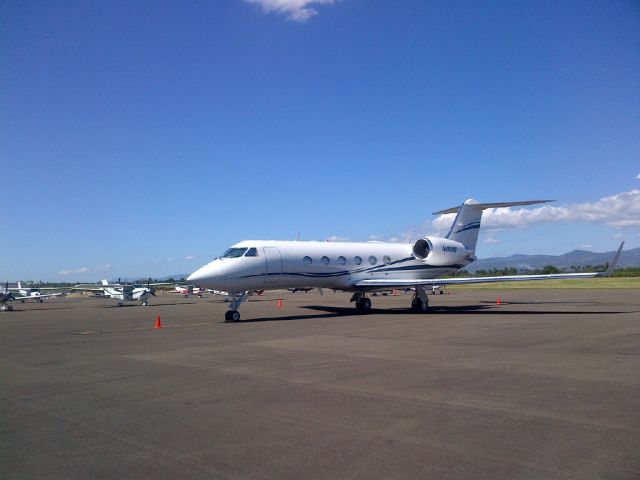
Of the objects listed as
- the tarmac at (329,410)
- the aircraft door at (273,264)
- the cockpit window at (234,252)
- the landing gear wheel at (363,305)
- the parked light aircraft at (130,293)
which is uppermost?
the cockpit window at (234,252)

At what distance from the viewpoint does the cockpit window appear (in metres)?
22.9

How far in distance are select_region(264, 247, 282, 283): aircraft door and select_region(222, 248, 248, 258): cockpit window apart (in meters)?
1.06

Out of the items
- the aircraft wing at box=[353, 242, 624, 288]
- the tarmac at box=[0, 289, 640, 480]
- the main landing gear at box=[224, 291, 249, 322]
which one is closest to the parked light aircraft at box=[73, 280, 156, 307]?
the main landing gear at box=[224, 291, 249, 322]

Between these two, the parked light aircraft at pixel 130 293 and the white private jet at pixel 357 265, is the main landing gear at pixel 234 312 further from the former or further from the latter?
the parked light aircraft at pixel 130 293

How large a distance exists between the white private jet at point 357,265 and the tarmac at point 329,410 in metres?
8.34

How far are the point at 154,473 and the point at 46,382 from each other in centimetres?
565

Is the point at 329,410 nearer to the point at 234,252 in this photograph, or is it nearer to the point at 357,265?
the point at 234,252

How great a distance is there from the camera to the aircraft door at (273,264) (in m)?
23.5

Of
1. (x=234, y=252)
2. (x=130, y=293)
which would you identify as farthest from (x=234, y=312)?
(x=130, y=293)

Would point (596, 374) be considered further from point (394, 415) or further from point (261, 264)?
point (261, 264)

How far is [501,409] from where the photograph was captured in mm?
6852

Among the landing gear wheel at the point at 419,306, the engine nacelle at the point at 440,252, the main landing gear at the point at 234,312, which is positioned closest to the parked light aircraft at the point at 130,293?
the main landing gear at the point at 234,312

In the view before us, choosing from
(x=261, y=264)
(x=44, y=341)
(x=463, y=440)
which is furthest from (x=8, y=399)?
(x=261, y=264)

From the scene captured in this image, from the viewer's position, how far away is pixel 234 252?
75.8ft
